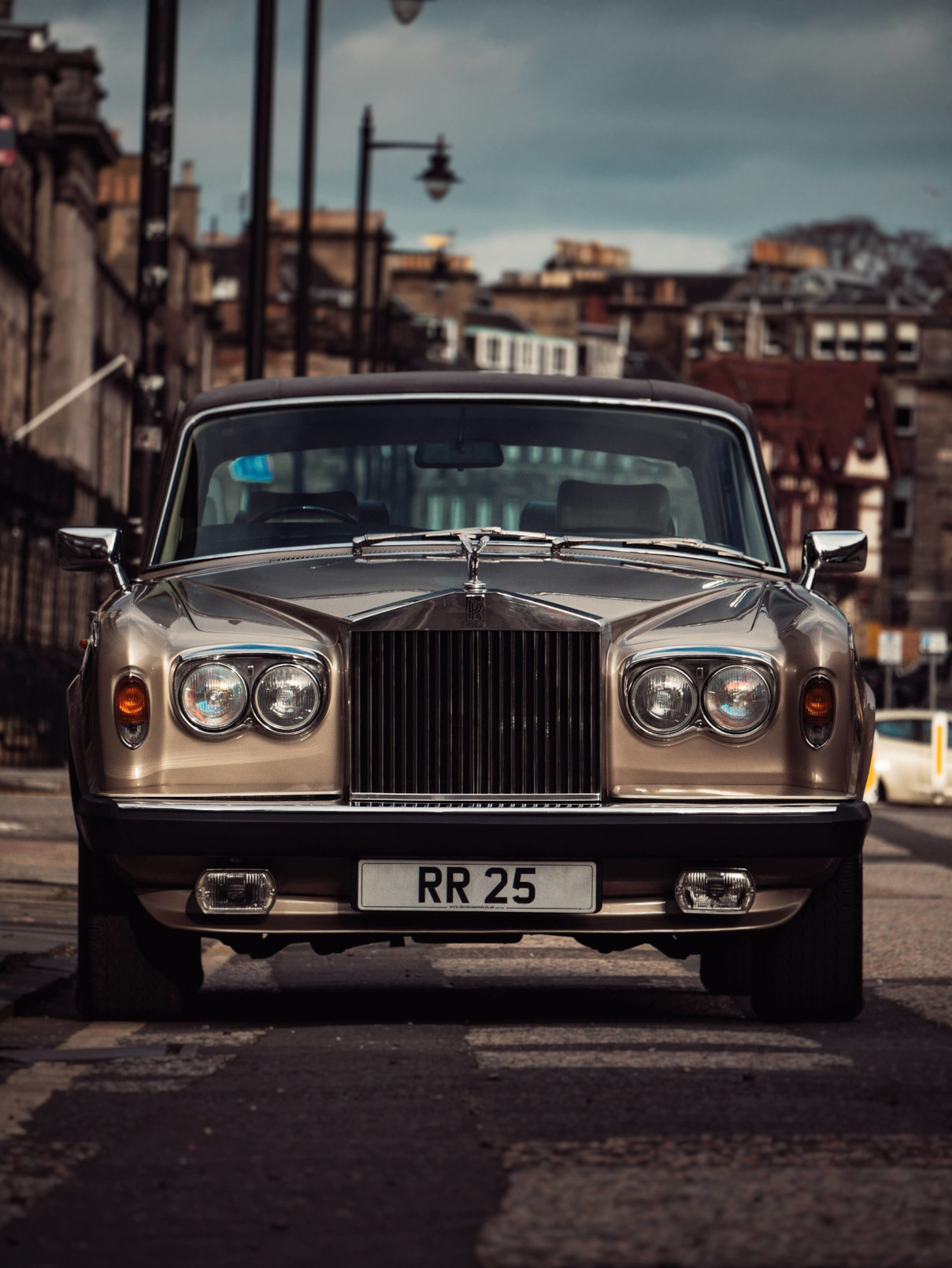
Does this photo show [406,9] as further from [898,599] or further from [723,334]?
[723,334]

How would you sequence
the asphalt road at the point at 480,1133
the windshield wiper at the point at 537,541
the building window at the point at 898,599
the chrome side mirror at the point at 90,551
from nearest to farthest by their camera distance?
the asphalt road at the point at 480,1133, the windshield wiper at the point at 537,541, the chrome side mirror at the point at 90,551, the building window at the point at 898,599

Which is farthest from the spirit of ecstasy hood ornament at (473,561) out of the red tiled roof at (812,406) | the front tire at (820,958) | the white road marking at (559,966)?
the red tiled roof at (812,406)

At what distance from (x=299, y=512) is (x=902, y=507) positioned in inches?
4045

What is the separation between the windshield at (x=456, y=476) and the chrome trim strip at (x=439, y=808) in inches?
52.1

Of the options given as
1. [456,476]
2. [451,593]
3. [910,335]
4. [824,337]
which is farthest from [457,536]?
[824,337]

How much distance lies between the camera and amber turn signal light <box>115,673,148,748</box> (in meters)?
7.32

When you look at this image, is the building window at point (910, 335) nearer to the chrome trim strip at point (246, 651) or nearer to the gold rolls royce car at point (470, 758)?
the gold rolls royce car at point (470, 758)

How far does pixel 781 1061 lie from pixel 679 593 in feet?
4.82

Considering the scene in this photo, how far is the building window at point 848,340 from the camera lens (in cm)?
11544

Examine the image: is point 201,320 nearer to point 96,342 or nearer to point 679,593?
point 96,342

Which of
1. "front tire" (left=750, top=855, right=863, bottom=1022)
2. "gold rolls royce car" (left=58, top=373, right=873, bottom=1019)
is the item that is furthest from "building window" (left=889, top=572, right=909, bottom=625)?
"gold rolls royce car" (left=58, top=373, right=873, bottom=1019)

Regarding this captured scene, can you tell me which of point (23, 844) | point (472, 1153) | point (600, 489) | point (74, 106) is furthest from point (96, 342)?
point (472, 1153)

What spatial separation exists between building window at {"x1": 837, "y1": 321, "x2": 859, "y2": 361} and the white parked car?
81671mm

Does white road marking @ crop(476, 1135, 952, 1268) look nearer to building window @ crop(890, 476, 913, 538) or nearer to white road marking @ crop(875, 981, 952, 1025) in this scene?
white road marking @ crop(875, 981, 952, 1025)
